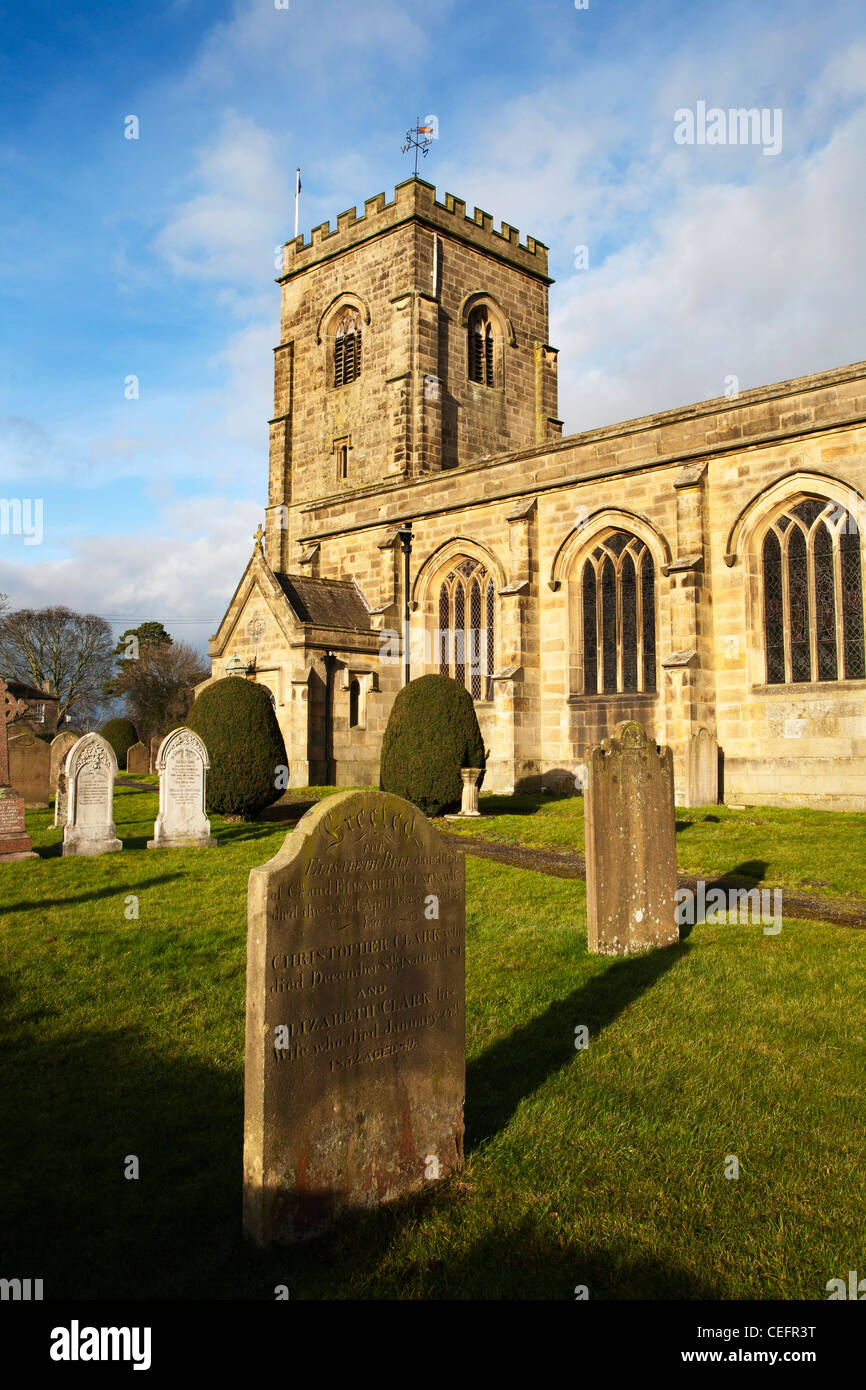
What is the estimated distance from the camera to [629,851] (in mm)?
7258

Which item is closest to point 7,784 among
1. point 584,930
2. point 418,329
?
point 584,930

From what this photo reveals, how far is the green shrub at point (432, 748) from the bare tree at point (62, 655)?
119 feet

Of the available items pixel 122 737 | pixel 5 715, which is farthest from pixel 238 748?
pixel 122 737

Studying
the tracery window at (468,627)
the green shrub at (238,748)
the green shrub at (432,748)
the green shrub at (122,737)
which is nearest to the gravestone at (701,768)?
the green shrub at (432,748)

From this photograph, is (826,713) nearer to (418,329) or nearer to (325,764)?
(325,764)

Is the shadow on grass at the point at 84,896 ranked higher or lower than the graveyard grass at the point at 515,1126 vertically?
higher

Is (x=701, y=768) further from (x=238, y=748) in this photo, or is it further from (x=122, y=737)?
(x=122, y=737)

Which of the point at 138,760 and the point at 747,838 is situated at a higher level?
the point at 138,760

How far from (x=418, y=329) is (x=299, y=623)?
12.7m

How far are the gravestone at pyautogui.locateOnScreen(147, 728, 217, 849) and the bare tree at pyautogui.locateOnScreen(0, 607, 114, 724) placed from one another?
1477 inches

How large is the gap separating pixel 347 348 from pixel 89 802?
23.3m

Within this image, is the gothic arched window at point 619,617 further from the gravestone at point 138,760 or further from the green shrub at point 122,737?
the green shrub at point 122,737

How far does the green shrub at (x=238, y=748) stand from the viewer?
47.8 feet

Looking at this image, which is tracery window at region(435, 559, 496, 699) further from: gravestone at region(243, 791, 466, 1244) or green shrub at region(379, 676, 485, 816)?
gravestone at region(243, 791, 466, 1244)
